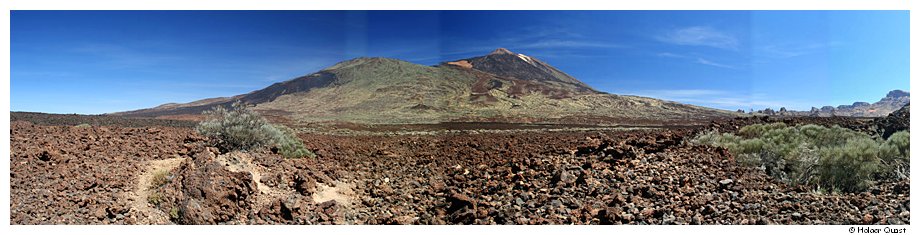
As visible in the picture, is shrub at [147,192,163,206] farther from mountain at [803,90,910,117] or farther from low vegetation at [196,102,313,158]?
mountain at [803,90,910,117]

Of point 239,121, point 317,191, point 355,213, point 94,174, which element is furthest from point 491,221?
point 239,121

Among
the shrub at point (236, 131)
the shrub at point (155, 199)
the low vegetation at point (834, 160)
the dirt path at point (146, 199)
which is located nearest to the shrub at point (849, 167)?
the low vegetation at point (834, 160)

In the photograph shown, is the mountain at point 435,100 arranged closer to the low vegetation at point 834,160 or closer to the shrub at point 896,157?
the low vegetation at point 834,160

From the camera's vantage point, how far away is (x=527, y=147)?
33.6 feet

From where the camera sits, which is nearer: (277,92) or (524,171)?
(524,171)

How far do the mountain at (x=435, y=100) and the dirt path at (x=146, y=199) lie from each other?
28.3m

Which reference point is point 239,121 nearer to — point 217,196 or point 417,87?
point 217,196

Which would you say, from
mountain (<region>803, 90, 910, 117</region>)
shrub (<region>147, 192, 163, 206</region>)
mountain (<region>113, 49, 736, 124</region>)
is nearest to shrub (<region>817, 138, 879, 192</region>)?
shrub (<region>147, 192, 163, 206</region>)

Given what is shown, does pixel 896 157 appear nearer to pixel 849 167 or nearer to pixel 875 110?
pixel 849 167

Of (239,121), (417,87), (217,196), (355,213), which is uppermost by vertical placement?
(417,87)

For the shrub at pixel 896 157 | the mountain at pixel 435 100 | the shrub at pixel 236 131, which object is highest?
the mountain at pixel 435 100

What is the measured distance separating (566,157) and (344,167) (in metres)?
3.99

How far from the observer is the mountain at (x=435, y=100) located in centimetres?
4016

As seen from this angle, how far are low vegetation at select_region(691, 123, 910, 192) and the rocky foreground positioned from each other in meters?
0.32
